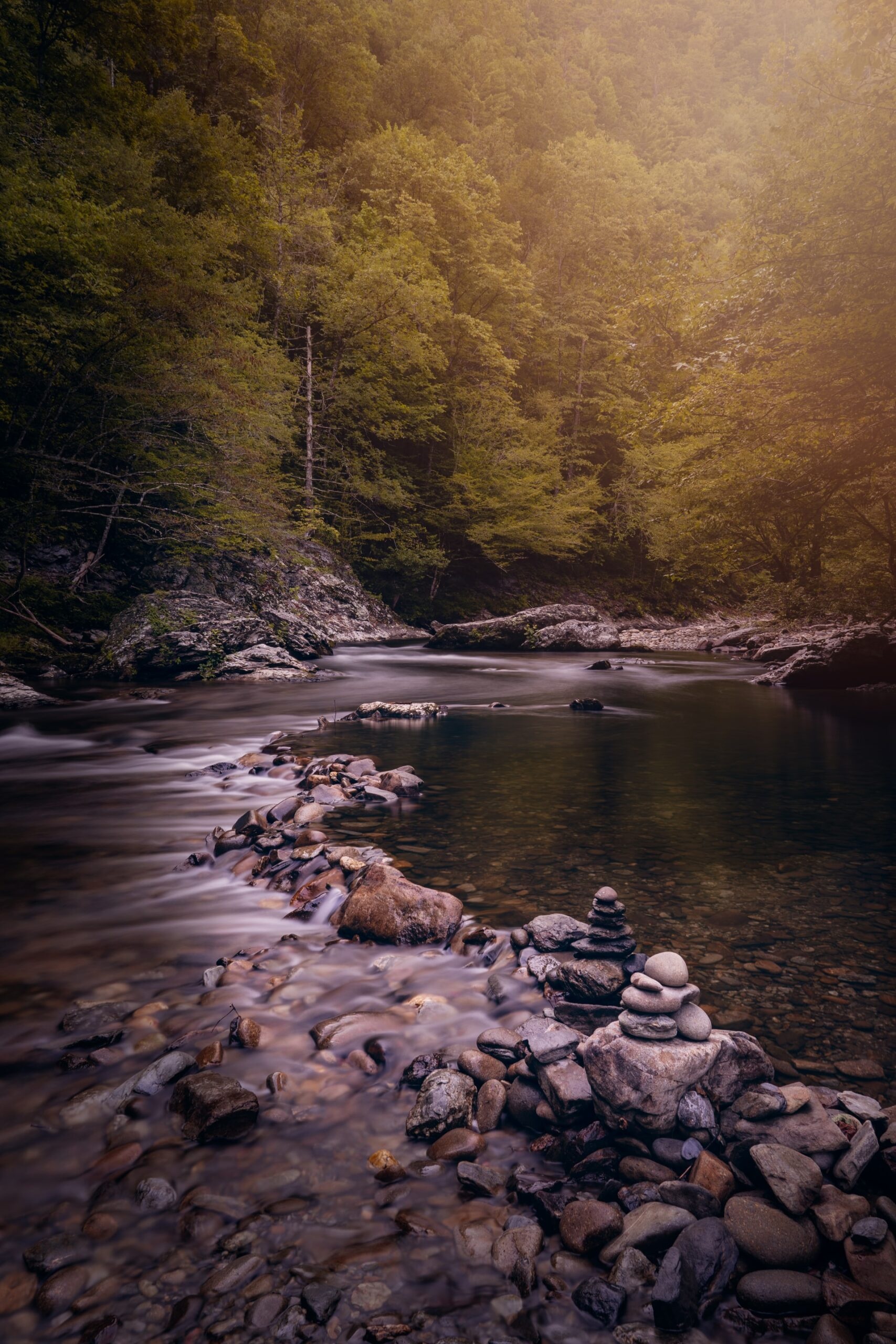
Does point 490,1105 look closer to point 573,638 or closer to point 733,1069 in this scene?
point 733,1069

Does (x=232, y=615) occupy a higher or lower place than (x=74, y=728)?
higher

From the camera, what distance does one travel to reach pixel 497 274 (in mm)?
32719

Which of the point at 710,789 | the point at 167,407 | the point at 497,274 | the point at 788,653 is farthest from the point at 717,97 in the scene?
the point at 710,789

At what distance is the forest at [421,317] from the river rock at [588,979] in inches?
436

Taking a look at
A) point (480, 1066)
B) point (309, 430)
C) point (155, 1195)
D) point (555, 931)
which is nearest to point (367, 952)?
point (555, 931)

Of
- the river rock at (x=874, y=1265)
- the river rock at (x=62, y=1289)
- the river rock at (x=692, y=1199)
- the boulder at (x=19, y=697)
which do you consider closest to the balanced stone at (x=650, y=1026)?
the river rock at (x=692, y=1199)

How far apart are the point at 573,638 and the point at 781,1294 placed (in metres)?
25.5

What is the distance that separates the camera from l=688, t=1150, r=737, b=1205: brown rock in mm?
2135

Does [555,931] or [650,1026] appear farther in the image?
[555,931]

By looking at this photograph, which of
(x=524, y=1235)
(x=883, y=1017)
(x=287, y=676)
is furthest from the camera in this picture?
(x=287, y=676)

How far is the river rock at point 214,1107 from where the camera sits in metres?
2.40

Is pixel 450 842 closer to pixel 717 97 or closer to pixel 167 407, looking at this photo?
pixel 167 407

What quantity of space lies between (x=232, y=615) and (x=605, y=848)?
48.3 ft

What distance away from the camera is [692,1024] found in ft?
8.73
